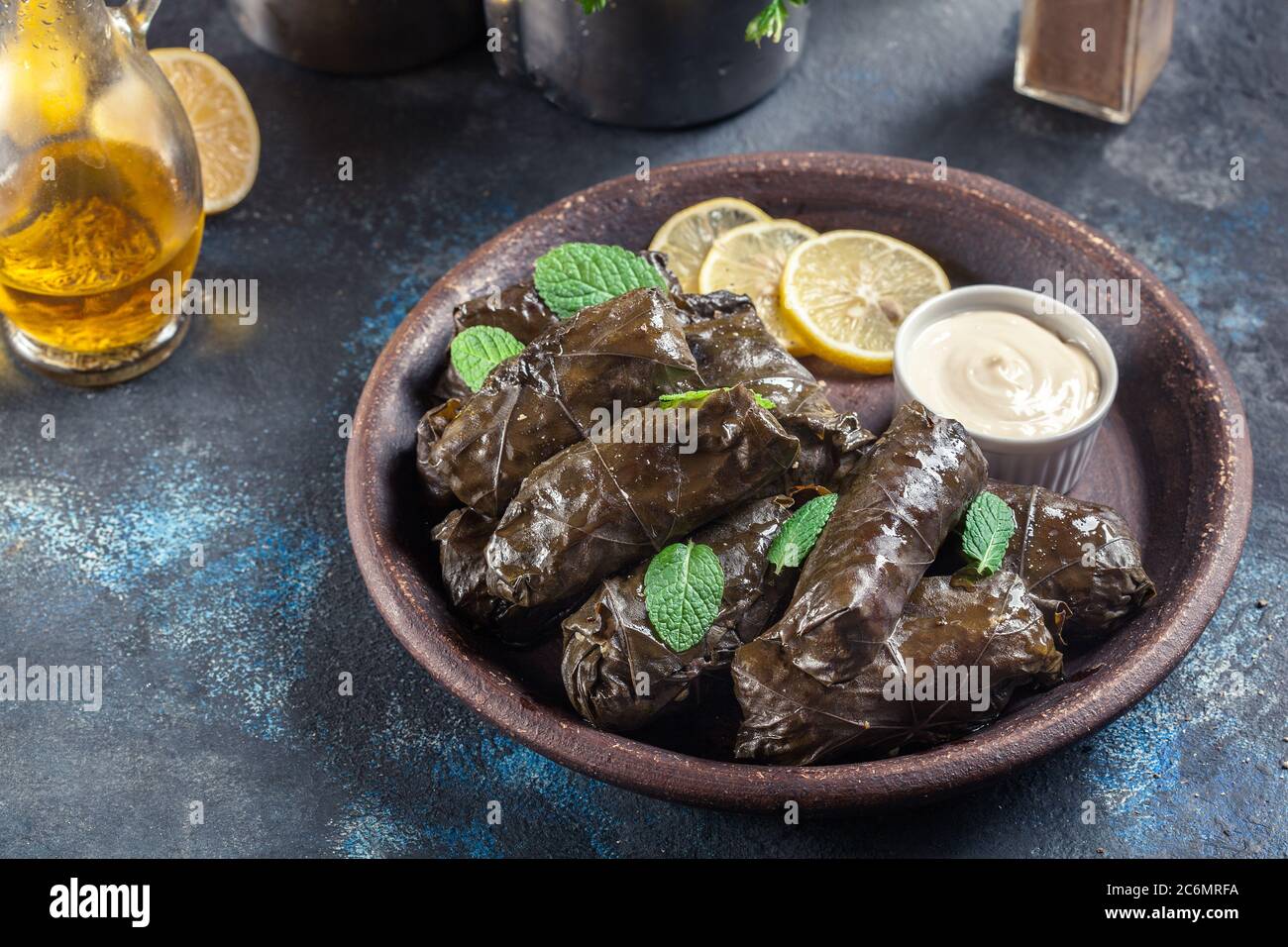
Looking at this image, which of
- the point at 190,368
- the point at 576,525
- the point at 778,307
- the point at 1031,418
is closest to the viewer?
the point at 576,525

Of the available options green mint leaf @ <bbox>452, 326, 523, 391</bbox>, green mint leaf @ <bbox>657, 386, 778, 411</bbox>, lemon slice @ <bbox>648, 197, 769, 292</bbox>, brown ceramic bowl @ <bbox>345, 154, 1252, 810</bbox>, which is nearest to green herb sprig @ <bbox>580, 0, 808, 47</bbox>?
brown ceramic bowl @ <bbox>345, 154, 1252, 810</bbox>

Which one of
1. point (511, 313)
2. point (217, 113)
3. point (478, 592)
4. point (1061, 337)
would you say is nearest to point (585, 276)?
point (511, 313)

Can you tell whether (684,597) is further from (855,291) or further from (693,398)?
(855,291)

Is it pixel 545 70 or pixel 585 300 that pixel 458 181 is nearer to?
pixel 545 70

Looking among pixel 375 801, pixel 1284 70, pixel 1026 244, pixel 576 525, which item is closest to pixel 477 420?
pixel 576 525

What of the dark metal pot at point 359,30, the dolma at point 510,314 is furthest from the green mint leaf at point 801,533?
the dark metal pot at point 359,30
